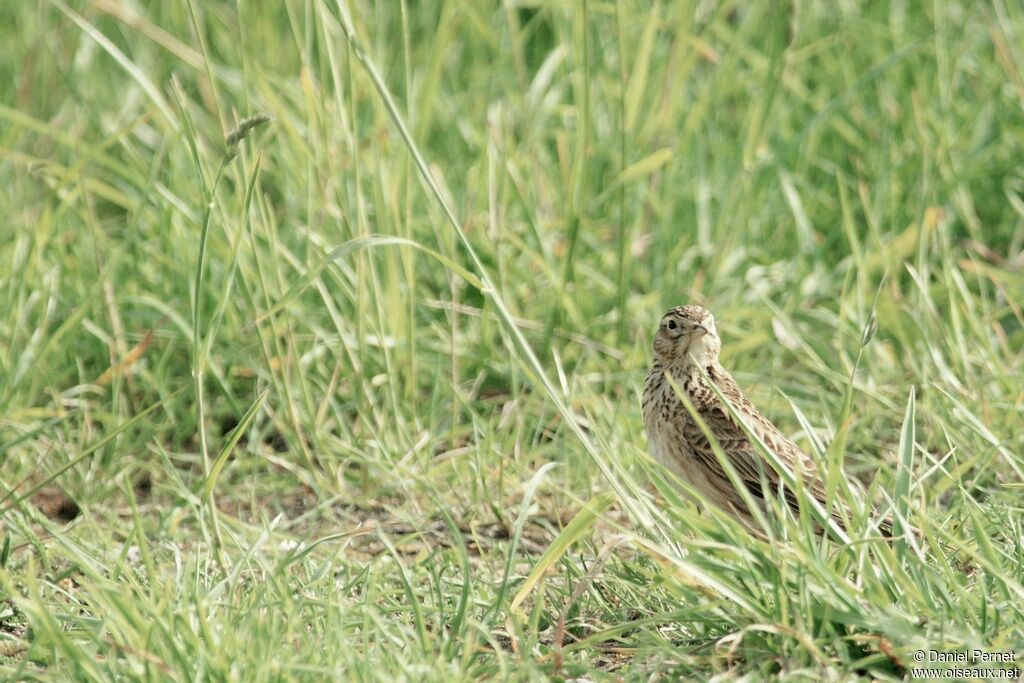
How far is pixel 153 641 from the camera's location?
10.5 ft

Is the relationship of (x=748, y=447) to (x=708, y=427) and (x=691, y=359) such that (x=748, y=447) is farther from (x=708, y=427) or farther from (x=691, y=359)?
(x=691, y=359)

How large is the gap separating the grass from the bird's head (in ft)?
1.14

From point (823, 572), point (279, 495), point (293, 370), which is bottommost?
point (279, 495)

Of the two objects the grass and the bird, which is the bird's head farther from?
the grass

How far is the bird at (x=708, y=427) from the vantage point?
14.1 ft

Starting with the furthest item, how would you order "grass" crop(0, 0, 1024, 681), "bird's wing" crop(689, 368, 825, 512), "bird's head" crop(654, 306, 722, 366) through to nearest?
"bird's head" crop(654, 306, 722, 366)
"bird's wing" crop(689, 368, 825, 512)
"grass" crop(0, 0, 1024, 681)

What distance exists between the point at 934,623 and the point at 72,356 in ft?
11.2

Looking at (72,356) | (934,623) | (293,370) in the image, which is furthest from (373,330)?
(934,623)

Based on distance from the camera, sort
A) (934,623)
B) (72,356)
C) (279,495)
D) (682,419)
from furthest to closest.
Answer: (72,356), (279,495), (682,419), (934,623)

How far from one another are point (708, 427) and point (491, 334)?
54.4 inches

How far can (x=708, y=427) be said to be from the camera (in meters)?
4.21

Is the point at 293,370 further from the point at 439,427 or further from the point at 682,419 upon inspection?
the point at 682,419

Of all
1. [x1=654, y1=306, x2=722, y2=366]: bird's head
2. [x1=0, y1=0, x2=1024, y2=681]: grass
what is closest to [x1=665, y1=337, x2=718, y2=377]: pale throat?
[x1=654, y1=306, x2=722, y2=366]: bird's head

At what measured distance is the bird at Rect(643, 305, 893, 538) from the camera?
14.1ft
